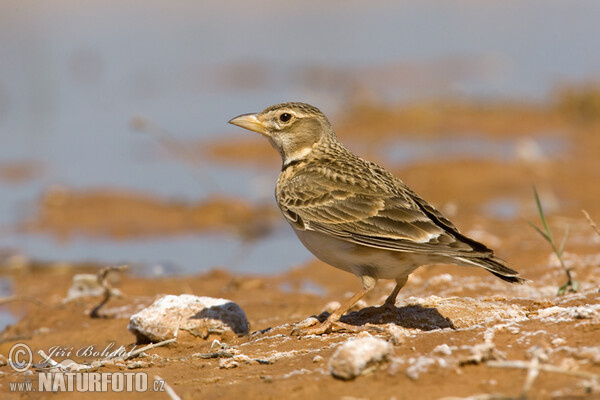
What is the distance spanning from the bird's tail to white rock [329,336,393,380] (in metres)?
1.07

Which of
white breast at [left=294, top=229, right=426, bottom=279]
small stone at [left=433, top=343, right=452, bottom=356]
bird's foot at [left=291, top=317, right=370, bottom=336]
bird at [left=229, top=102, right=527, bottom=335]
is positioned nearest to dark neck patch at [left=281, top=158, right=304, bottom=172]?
bird at [left=229, top=102, right=527, bottom=335]

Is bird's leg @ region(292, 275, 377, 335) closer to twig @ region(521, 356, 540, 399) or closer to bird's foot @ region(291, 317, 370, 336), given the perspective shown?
bird's foot @ region(291, 317, 370, 336)

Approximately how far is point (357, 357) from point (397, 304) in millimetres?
2111

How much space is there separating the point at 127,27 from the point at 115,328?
21581 mm

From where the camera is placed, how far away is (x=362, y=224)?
6.02 m

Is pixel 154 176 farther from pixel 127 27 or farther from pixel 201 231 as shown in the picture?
pixel 127 27

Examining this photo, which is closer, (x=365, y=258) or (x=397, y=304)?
(x=365, y=258)

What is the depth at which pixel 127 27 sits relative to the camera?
91.1 feet

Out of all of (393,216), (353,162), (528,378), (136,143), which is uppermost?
(136,143)

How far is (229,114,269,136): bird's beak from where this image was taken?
719 centimetres

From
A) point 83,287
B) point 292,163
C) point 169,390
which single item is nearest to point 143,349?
point 169,390

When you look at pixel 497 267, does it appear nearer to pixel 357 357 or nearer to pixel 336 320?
pixel 336 320

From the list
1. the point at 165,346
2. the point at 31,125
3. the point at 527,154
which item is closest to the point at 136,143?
the point at 31,125

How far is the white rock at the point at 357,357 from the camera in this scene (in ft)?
14.8
